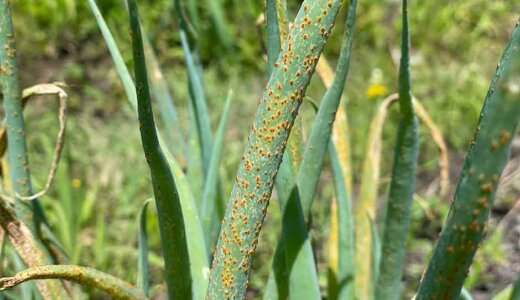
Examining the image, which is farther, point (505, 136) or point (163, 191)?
point (163, 191)

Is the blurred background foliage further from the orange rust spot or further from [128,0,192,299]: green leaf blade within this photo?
the orange rust spot

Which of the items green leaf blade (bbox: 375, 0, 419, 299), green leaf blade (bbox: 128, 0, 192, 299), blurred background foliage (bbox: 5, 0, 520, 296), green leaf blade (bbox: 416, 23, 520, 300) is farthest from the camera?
blurred background foliage (bbox: 5, 0, 520, 296)

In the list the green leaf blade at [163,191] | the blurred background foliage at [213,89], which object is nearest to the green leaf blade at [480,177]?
the green leaf blade at [163,191]

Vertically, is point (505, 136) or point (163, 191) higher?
point (505, 136)

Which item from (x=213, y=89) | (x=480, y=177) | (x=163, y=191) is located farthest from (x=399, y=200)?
(x=213, y=89)

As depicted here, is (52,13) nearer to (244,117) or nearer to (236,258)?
(244,117)

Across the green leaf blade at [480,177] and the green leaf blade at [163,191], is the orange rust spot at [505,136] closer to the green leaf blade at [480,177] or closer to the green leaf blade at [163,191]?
the green leaf blade at [480,177]

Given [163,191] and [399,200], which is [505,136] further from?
[399,200]

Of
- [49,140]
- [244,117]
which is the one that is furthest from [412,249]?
[49,140]

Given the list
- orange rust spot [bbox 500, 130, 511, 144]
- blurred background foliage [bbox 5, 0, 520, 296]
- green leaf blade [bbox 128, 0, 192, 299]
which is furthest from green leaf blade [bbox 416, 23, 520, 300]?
blurred background foliage [bbox 5, 0, 520, 296]
